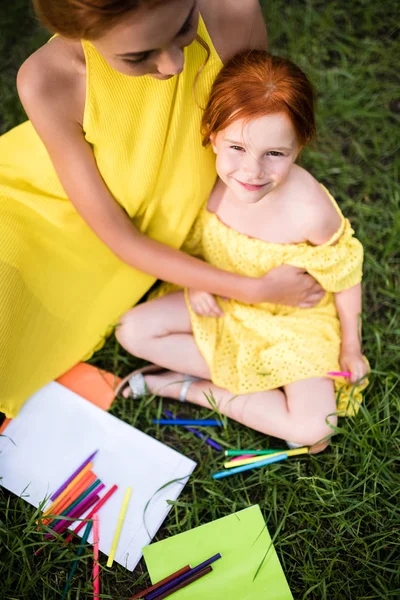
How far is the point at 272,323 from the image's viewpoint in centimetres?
144

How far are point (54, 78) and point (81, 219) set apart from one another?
38cm

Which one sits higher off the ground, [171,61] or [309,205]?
[171,61]

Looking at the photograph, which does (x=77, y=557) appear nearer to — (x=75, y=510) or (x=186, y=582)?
(x=75, y=510)

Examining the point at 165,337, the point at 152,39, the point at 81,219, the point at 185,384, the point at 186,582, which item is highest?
the point at 152,39

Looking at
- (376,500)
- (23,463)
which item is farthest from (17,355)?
(376,500)

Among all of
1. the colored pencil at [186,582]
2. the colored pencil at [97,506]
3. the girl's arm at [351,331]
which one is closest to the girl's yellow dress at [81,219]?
the colored pencil at [97,506]

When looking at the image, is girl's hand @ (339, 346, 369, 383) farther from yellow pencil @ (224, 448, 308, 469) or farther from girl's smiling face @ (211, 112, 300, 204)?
girl's smiling face @ (211, 112, 300, 204)

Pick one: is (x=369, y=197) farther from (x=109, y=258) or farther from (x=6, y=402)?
(x=6, y=402)

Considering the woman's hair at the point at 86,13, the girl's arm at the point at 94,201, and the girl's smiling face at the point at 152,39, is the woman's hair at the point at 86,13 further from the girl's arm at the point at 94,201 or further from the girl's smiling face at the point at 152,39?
the girl's arm at the point at 94,201

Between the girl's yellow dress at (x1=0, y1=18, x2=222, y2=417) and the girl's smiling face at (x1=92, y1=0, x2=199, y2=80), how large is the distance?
0.16 m

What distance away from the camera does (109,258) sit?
150cm

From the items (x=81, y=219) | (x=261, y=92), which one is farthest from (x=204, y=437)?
(x=261, y=92)

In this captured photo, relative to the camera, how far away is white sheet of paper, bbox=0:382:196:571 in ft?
4.37

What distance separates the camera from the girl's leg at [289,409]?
137 centimetres
